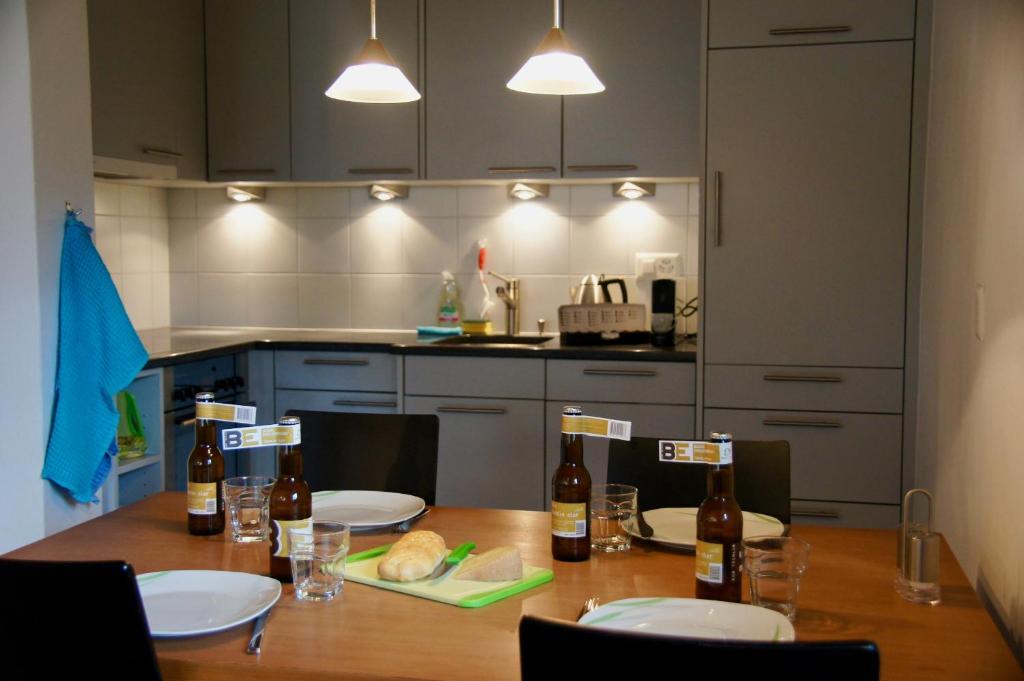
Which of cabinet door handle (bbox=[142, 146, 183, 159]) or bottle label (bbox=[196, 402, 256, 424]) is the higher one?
cabinet door handle (bbox=[142, 146, 183, 159])

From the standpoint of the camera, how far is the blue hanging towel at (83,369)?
2689mm

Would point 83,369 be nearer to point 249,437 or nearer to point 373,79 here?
point 373,79

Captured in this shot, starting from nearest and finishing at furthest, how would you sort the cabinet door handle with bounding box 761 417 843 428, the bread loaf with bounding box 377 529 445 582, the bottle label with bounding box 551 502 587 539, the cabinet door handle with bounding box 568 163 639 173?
the bread loaf with bounding box 377 529 445 582 → the bottle label with bounding box 551 502 587 539 → the cabinet door handle with bounding box 761 417 843 428 → the cabinet door handle with bounding box 568 163 639 173

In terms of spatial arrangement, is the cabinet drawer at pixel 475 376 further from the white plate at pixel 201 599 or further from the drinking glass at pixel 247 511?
the white plate at pixel 201 599

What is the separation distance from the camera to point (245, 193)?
14.1 ft

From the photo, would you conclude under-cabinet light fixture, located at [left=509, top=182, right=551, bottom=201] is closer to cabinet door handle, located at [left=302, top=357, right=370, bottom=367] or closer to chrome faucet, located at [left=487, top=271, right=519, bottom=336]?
chrome faucet, located at [left=487, top=271, right=519, bottom=336]

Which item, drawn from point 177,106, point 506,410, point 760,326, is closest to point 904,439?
point 760,326

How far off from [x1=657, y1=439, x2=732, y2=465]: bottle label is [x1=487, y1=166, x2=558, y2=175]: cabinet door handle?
7.76 ft

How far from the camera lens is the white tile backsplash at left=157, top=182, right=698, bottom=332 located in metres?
4.04

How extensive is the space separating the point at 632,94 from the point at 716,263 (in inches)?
29.7

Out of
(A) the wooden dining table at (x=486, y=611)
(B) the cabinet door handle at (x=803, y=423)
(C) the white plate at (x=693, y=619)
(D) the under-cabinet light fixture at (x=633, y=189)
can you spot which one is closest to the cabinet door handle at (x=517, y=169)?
(D) the under-cabinet light fixture at (x=633, y=189)

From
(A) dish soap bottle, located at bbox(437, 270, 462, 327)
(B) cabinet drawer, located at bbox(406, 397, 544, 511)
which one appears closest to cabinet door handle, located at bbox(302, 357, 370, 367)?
(B) cabinet drawer, located at bbox(406, 397, 544, 511)

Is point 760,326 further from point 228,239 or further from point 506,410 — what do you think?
point 228,239

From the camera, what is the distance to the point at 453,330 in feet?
13.5
